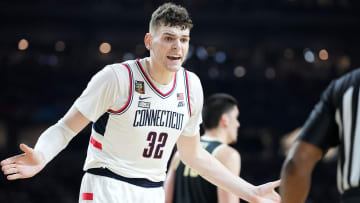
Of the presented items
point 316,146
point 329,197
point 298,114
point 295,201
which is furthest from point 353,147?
point 298,114

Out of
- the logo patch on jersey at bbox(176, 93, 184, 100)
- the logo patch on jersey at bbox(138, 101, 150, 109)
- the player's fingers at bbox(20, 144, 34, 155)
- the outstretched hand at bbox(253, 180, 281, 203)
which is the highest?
the logo patch on jersey at bbox(176, 93, 184, 100)

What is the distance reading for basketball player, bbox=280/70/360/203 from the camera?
6.33 feet

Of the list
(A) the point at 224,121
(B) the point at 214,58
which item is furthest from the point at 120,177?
(B) the point at 214,58

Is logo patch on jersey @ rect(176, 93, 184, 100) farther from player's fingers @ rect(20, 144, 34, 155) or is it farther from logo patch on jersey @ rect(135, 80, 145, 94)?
player's fingers @ rect(20, 144, 34, 155)

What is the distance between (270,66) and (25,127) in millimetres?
10064

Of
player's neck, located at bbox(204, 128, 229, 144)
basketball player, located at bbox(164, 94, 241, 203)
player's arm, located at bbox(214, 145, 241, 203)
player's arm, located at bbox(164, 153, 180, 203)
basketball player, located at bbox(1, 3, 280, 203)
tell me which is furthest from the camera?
player's neck, located at bbox(204, 128, 229, 144)

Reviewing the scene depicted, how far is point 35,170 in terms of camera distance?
3236mm

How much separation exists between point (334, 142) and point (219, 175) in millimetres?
1878

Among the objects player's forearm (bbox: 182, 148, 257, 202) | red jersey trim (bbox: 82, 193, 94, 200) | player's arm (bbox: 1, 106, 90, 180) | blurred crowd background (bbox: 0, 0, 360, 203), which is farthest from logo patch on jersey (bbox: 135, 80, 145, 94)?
blurred crowd background (bbox: 0, 0, 360, 203)

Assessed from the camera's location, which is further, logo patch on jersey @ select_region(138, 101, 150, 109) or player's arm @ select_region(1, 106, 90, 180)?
logo patch on jersey @ select_region(138, 101, 150, 109)

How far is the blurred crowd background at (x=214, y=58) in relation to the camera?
18.0m

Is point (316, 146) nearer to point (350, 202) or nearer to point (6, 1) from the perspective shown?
point (350, 202)

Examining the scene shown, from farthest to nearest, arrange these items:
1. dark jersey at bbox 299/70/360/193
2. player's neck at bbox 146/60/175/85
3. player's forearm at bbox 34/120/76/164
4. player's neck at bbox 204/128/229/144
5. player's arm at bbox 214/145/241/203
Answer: player's neck at bbox 204/128/229/144
player's arm at bbox 214/145/241/203
player's neck at bbox 146/60/175/85
player's forearm at bbox 34/120/76/164
dark jersey at bbox 299/70/360/193

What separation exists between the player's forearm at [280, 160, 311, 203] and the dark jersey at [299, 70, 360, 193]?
0.12 m
